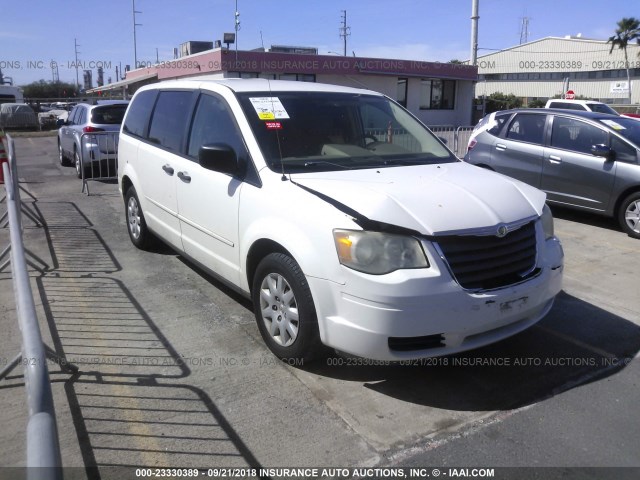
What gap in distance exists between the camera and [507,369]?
3.97m

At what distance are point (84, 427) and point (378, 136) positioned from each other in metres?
3.17

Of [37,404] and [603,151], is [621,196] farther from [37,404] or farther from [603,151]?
[37,404]

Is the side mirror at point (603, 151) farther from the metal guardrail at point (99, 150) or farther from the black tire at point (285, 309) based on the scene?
the metal guardrail at point (99, 150)

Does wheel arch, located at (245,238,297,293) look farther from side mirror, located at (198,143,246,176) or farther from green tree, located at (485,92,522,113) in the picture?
green tree, located at (485,92,522,113)

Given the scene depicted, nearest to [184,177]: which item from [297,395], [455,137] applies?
[297,395]

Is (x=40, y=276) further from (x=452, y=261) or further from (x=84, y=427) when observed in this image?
(x=452, y=261)

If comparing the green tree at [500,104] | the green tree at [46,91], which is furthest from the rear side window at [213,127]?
the green tree at [46,91]

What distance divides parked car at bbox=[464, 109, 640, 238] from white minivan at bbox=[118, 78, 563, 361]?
4.06 m

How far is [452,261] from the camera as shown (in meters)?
3.35

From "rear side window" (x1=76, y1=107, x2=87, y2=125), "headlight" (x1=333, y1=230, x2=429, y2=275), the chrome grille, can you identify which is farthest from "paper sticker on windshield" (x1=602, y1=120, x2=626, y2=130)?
"rear side window" (x1=76, y1=107, x2=87, y2=125)

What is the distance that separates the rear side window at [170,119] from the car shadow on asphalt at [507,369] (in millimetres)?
2657

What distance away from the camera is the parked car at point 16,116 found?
29906 mm

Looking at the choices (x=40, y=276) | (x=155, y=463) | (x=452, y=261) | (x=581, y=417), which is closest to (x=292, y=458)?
(x=155, y=463)

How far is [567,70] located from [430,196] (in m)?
59.5
